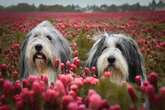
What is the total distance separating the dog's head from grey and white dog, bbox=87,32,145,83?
18 centimetres

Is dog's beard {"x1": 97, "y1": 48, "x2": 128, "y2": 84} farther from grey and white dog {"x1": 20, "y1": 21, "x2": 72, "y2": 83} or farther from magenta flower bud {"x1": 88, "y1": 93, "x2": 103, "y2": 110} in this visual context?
magenta flower bud {"x1": 88, "y1": 93, "x2": 103, "y2": 110}

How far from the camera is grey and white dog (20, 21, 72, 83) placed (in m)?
2.26

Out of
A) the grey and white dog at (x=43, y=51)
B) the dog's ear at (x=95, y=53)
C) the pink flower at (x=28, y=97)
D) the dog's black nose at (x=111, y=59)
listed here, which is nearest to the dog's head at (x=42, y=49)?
the grey and white dog at (x=43, y=51)

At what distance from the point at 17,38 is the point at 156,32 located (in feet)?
2.40

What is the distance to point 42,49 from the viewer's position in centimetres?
227

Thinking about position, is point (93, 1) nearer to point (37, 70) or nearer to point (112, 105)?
point (37, 70)

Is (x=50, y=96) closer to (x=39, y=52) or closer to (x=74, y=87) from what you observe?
(x=74, y=87)

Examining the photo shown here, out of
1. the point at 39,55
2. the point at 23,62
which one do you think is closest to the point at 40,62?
the point at 39,55

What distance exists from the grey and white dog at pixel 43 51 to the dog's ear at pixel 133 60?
0.33 metres

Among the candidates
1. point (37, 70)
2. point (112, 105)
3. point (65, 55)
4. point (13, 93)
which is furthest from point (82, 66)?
point (112, 105)

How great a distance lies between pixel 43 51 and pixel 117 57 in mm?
359

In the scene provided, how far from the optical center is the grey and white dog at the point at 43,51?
7.43ft

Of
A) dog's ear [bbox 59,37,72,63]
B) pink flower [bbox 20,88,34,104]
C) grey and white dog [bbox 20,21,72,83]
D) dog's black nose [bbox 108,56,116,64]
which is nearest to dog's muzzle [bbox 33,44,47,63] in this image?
grey and white dog [bbox 20,21,72,83]

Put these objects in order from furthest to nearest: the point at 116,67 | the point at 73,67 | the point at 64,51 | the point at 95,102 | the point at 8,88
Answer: the point at 64,51 → the point at 116,67 → the point at 73,67 → the point at 8,88 → the point at 95,102
